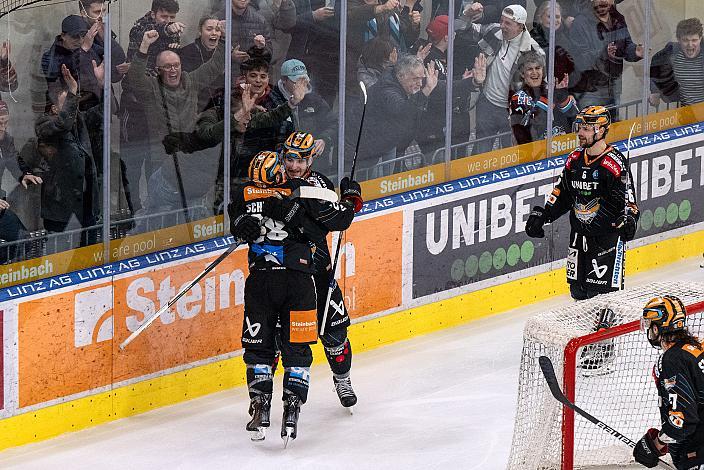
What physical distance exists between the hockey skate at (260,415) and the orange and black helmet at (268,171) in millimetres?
973

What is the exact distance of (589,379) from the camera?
702cm

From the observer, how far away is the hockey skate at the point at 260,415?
7383mm

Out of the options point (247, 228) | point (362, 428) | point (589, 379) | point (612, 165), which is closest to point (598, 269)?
point (612, 165)

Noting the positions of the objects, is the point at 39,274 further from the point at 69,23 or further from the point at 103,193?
the point at 69,23

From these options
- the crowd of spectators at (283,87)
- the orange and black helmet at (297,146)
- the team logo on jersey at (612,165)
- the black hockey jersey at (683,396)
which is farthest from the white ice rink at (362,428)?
the black hockey jersey at (683,396)

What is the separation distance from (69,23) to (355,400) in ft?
7.32

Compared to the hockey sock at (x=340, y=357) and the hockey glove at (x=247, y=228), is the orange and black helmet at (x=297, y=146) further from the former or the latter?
the hockey sock at (x=340, y=357)

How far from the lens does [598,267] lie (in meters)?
8.42

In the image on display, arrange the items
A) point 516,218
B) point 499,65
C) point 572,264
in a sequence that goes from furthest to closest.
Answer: point 516,218 < point 499,65 < point 572,264

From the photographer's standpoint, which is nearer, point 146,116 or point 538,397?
point 538,397

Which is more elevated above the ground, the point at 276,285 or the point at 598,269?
the point at 276,285

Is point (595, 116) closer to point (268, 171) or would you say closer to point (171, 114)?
point (268, 171)

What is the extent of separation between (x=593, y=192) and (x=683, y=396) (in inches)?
102

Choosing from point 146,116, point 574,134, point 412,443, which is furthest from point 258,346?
point 574,134
